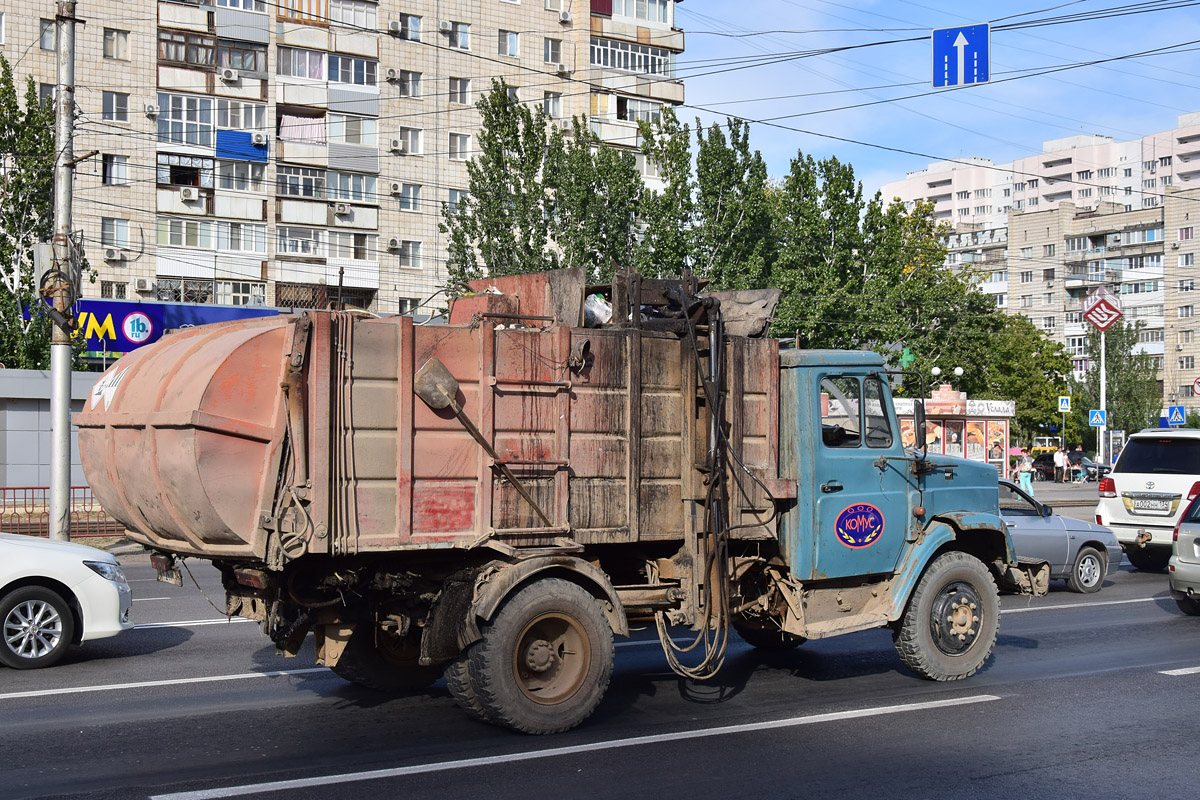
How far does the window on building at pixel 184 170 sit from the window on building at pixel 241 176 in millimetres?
434

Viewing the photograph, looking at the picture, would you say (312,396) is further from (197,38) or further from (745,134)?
(197,38)

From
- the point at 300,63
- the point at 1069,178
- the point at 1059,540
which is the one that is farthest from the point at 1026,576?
the point at 1069,178

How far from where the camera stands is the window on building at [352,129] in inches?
1802

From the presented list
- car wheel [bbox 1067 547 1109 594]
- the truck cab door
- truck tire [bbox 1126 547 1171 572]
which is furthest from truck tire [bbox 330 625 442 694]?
truck tire [bbox 1126 547 1171 572]

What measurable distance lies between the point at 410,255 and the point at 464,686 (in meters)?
42.2

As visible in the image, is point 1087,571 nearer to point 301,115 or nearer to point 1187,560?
point 1187,560

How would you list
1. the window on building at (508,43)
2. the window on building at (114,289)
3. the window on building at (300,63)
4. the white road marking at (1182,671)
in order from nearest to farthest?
the white road marking at (1182,671) < the window on building at (114,289) < the window on building at (300,63) < the window on building at (508,43)

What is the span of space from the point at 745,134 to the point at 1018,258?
85689mm

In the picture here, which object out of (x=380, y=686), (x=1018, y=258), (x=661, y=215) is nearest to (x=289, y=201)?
(x=661, y=215)

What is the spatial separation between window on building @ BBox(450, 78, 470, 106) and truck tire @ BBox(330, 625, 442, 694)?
4267cm

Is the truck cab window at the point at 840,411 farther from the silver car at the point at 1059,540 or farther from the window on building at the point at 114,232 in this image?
the window on building at the point at 114,232

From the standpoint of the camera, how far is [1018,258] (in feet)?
368

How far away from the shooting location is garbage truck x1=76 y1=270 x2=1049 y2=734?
6.46m

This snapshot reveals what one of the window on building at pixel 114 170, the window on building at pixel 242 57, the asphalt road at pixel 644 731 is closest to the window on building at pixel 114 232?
the window on building at pixel 114 170
